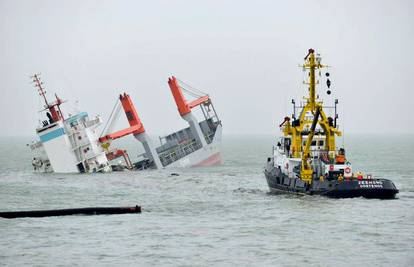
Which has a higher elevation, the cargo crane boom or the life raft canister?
the cargo crane boom

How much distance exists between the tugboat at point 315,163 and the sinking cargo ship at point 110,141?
83.5 ft

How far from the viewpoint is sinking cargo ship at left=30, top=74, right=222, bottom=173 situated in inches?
2756

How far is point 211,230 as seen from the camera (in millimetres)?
34594

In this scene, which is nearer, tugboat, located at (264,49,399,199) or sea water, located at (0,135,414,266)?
sea water, located at (0,135,414,266)

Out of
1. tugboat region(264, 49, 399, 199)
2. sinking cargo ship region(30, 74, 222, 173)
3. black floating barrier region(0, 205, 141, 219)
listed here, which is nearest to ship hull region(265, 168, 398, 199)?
tugboat region(264, 49, 399, 199)

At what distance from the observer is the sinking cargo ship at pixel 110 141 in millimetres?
70000

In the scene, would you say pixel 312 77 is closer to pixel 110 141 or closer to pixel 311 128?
pixel 311 128

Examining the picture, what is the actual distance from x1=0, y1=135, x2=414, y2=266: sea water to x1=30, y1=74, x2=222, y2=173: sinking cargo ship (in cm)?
1621

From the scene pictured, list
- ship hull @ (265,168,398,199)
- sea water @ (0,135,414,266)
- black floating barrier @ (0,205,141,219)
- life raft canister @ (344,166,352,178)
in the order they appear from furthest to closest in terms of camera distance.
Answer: life raft canister @ (344,166,352,178) → ship hull @ (265,168,398,199) → black floating barrier @ (0,205,141,219) → sea water @ (0,135,414,266)

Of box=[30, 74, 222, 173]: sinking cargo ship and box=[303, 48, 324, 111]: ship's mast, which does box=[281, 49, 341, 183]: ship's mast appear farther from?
box=[30, 74, 222, 173]: sinking cargo ship

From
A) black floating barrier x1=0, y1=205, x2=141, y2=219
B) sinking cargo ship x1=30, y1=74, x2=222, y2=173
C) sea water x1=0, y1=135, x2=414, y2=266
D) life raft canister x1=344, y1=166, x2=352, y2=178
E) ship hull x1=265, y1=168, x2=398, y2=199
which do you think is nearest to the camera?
sea water x1=0, y1=135, x2=414, y2=266

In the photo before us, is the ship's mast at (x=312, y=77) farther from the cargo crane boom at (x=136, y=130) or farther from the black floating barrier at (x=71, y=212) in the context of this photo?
the cargo crane boom at (x=136, y=130)

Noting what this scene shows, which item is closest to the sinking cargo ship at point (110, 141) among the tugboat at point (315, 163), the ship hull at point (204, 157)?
the ship hull at point (204, 157)

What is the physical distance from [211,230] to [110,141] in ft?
128
